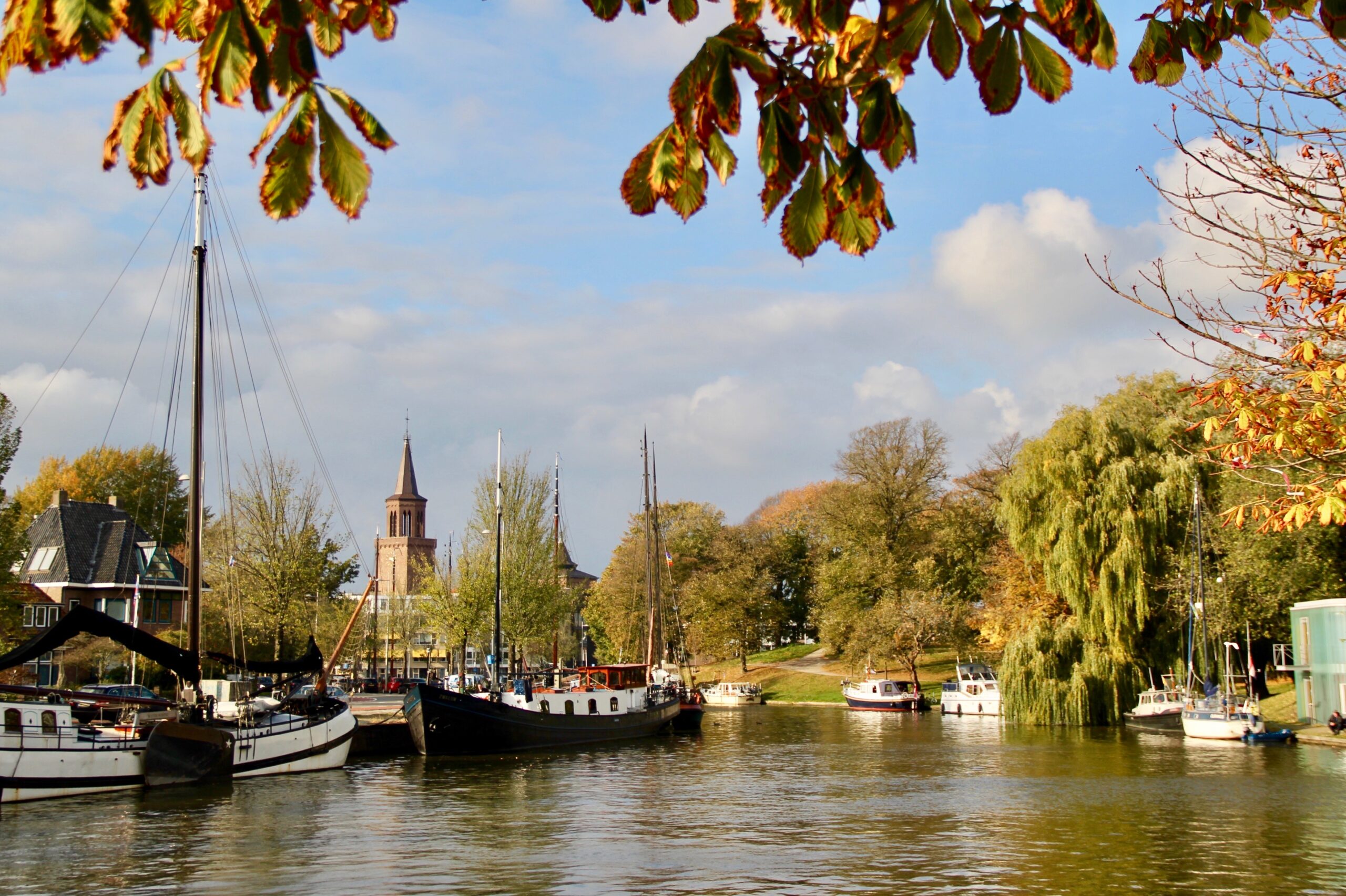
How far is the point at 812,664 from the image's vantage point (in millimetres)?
86875

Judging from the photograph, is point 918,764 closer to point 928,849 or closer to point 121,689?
point 928,849

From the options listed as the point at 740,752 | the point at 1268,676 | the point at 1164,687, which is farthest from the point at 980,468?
the point at 740,752

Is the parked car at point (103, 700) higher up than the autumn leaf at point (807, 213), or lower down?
lower down

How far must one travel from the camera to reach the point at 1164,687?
4669 cm

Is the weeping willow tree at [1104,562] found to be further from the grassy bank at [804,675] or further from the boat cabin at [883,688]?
the grassy bank at [804,675]

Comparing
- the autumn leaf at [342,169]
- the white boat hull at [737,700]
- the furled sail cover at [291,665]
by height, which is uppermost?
the autumn leaf at [342,169]

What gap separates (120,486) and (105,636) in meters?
58.2

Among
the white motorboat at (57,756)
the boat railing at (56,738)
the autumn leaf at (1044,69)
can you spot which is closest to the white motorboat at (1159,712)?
the white motorboat at (57,756)

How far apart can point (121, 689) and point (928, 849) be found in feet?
105

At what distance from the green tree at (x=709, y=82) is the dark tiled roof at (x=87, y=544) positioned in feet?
211

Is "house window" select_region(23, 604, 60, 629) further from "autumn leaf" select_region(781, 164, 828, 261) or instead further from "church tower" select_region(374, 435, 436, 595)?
"church tower" select_region(374, 435, 436, 595)

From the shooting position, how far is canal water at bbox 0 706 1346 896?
1712 centimetres

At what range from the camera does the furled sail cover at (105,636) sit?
87.6ft

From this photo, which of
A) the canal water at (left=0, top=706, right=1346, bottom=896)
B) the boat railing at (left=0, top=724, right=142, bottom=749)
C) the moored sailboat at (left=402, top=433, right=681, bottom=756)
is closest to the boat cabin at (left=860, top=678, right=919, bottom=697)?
the moored sailboat at (left=402, top=433, right=681, bottom=756)
